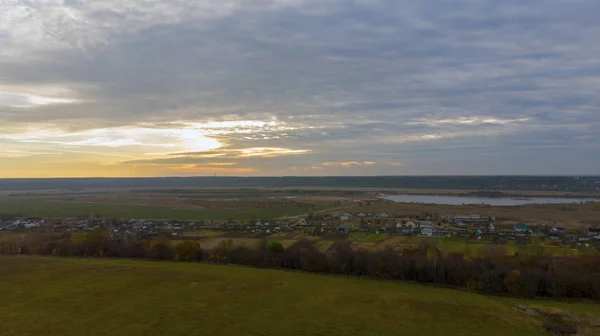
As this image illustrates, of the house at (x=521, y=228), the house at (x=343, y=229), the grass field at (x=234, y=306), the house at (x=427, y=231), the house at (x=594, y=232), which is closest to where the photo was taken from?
the grass field at (x=234, y=306)

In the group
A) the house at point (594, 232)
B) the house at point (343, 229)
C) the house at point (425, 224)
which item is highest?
the house at point (425, 224)

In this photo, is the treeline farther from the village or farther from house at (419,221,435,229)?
house at (419,221,435,229)

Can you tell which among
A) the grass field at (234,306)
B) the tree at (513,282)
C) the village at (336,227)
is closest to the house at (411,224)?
the village at (336,227)

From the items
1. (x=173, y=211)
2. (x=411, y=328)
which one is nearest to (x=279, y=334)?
(x=411, y=328)

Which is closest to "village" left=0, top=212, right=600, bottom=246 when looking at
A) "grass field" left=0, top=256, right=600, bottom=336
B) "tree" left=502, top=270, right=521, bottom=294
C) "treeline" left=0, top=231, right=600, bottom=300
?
"treeline" left=0, top=231, right=600, bottom=300

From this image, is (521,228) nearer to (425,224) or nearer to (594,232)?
(594,232)

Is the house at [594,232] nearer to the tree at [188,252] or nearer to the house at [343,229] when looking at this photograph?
the house at [343,229]

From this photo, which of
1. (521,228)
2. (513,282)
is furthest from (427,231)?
(513,282)
